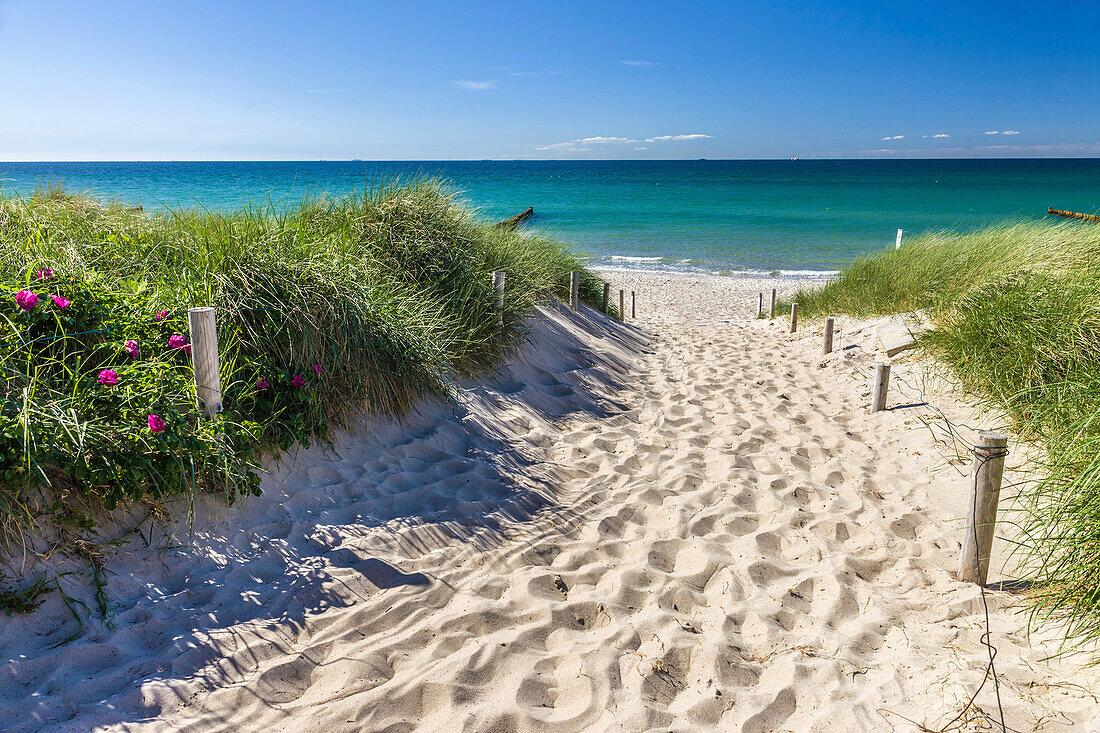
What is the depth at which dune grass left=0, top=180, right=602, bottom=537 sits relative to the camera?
3.13m

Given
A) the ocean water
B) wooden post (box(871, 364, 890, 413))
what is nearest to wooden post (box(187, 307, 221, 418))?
the ocean water

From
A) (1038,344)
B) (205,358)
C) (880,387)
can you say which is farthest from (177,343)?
(1038,344)

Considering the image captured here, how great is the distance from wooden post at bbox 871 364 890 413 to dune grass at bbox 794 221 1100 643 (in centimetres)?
68

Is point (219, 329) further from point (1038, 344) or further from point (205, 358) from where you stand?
A: point (1038, 344)

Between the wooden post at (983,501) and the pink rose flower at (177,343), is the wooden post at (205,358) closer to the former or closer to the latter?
the pink rose flower at (177,343)

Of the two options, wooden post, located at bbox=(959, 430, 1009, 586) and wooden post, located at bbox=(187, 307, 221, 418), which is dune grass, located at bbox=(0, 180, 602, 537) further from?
wooden post, located at bbox=(959, 430, 1009, 586)

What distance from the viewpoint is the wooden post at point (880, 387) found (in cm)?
643

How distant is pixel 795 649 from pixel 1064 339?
4.23 m

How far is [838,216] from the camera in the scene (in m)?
41.8

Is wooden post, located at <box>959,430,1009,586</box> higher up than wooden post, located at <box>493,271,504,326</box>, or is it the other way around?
wooden post, located at <box>493,271,504,326</box>

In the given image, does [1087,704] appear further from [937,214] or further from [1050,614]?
[937,214]

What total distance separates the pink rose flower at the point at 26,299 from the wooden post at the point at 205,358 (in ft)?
2.62

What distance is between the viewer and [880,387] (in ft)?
21.2

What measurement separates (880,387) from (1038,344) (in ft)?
4.66
